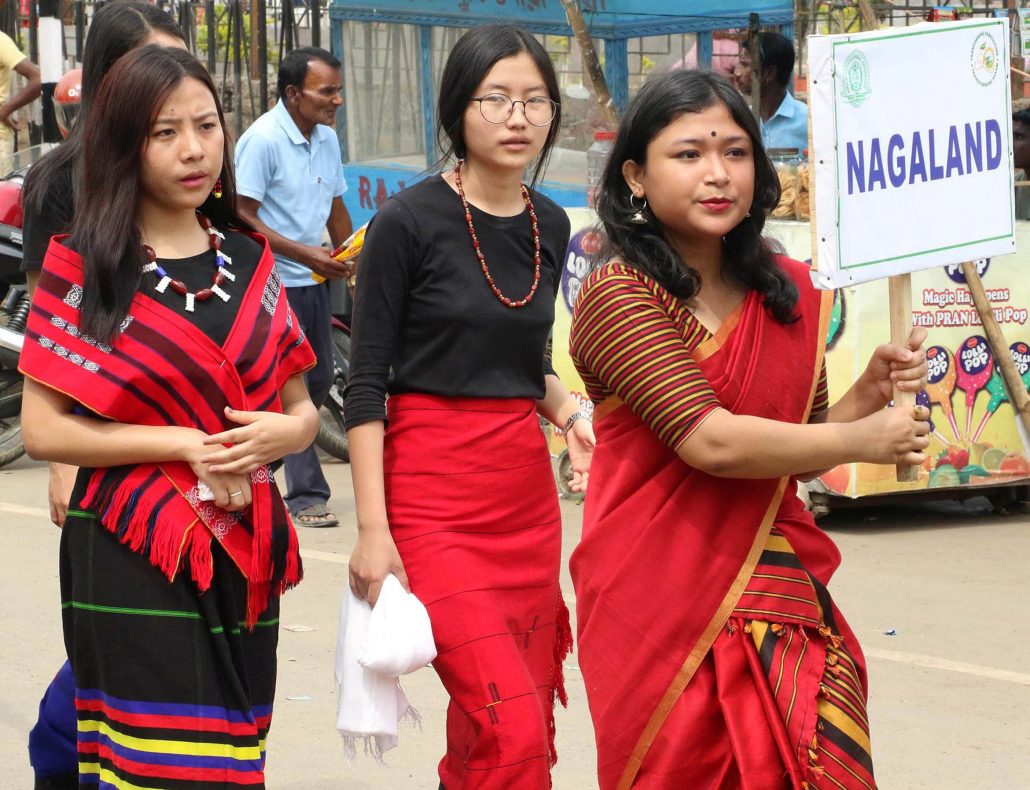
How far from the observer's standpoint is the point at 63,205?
314 centimetres

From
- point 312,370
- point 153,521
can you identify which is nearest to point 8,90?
point 312,370

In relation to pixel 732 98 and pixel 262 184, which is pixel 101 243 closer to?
pixel 732 98

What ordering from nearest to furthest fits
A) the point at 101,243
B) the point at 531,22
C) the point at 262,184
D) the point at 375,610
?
the point at 101,243
the point at 375,610
the point at 262,184
the point at 531,22

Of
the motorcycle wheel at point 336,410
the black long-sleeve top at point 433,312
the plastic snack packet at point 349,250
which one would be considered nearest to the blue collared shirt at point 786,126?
the motorcycle wheel at point 336,410

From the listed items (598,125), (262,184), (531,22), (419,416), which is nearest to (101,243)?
(419,416)

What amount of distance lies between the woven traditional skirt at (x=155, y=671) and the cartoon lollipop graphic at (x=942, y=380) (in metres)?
4.25

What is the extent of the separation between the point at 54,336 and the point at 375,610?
2.42ft

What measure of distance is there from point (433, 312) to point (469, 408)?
0.19 metres

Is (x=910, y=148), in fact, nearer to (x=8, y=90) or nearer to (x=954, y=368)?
(x=954, y=368)

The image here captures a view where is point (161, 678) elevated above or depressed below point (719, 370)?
below

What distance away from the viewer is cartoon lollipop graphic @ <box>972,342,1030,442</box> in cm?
655

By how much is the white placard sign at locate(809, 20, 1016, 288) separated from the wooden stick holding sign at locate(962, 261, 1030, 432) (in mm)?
3887

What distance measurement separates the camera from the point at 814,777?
2.46 metres

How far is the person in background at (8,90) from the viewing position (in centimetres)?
1086
